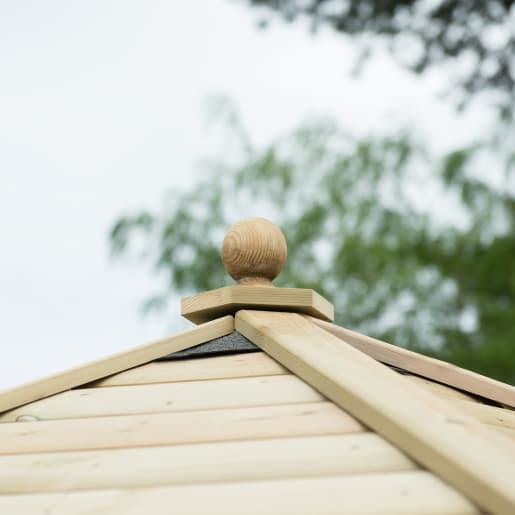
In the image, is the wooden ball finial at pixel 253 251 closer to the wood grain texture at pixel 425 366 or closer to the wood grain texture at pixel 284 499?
the wood grain texture at pixel 425 366

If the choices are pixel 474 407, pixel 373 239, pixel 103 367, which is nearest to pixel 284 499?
pixel 103 367

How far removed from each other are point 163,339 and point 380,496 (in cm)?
81

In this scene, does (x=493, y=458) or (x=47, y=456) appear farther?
(x=47, y=456)

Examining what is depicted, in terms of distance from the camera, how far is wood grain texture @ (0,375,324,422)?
175cm

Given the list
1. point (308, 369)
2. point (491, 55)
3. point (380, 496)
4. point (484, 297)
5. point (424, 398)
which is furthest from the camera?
point (484, 297)

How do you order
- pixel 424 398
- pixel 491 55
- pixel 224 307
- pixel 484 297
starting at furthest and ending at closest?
1. pixel 484 297
2. pixel 491 55
3. pixel 224 307
4. pixel 424 398

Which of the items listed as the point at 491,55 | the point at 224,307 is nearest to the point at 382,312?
the point at 491,55

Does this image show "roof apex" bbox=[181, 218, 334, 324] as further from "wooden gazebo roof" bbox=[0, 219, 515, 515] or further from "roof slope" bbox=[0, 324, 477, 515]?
"roof slope" bbox=[0, 324, 477, 515]

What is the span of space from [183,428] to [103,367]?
0.39m

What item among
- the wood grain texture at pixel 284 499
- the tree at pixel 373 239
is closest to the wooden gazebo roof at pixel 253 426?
the wood grain texture at pixel 284 499

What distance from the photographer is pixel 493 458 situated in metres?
1.37

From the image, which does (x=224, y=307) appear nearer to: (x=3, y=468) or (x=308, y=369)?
(x=308, y=369)

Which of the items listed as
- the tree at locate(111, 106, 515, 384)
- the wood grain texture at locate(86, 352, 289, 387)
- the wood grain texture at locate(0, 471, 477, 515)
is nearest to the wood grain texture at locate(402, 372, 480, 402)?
the wood grain texture at locate(86, 352, 289, 387)

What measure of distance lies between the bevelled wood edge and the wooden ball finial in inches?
3.0
